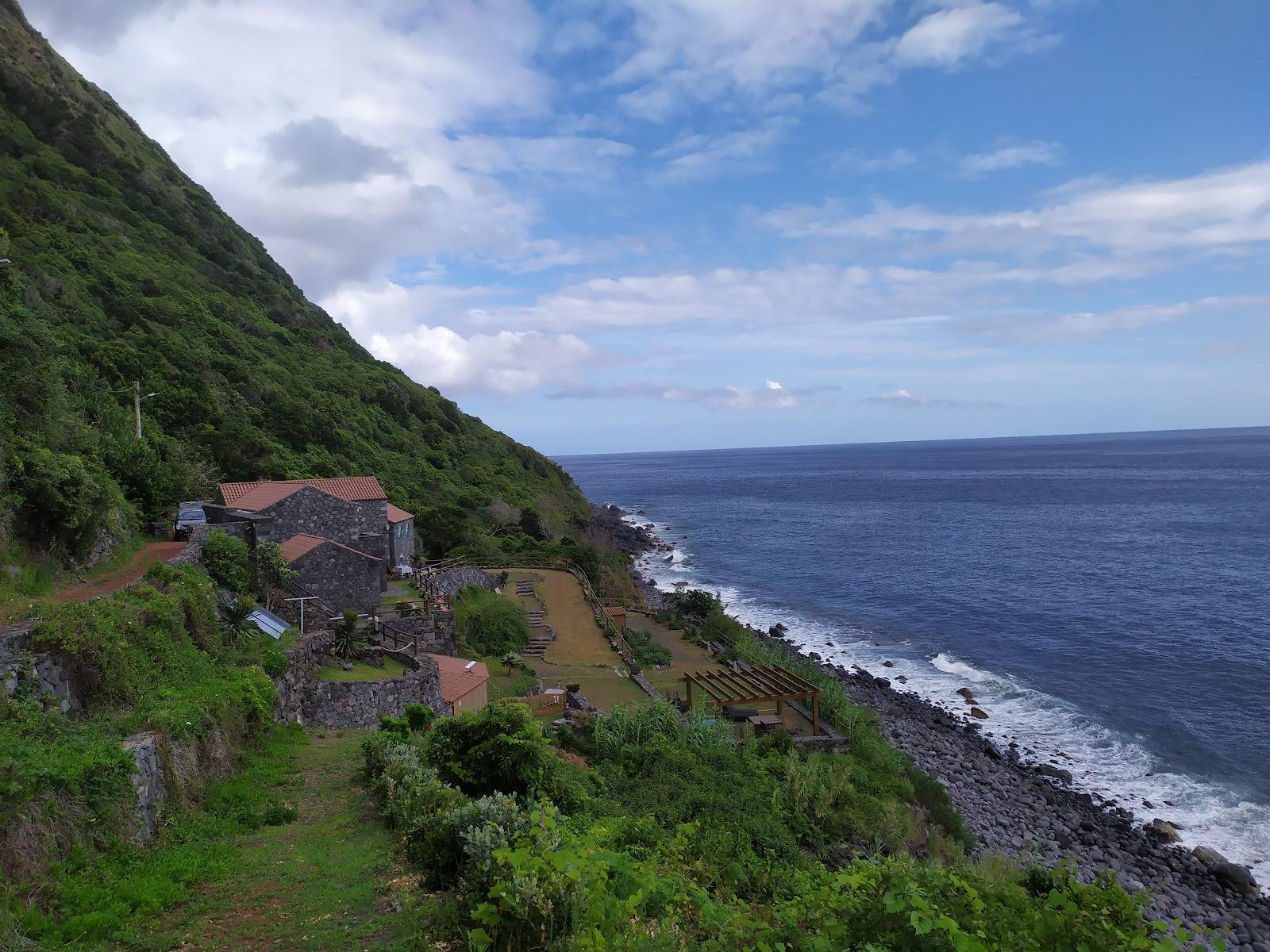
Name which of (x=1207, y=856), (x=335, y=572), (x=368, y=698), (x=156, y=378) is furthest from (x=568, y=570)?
(x=1207, y=856)

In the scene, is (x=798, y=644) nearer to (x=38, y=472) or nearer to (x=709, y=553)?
(x=709, y=553)

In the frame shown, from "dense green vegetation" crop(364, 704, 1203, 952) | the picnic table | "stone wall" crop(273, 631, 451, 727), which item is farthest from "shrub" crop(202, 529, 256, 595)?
the picnic table

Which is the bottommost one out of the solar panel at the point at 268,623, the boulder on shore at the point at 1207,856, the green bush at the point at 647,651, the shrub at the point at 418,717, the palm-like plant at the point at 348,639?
the boulder on shore at the point at 1207,856

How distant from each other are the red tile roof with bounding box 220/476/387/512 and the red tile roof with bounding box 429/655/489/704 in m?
9.73

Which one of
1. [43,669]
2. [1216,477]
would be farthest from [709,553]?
[1216,477]

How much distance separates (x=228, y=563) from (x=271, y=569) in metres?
2.41

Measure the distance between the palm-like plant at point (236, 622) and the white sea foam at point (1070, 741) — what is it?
88.8ft

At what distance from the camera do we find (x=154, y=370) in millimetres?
40875

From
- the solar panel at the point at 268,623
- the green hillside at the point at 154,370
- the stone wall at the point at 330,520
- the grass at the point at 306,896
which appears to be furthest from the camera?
the stone wall at the point at 330,520

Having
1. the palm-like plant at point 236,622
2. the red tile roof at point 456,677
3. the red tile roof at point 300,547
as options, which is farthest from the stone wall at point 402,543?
the palm-like plant at point 236,622

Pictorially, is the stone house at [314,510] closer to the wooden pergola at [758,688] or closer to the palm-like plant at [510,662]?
the palm-like plant at [510,662]

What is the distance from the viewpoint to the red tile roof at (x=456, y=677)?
1928 cm

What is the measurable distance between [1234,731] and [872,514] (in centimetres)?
6648

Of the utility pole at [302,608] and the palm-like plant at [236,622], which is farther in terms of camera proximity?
the utility pole at [302,608]
